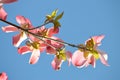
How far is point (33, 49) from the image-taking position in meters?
0.76

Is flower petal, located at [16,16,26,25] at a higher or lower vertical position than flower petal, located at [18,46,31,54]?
higher

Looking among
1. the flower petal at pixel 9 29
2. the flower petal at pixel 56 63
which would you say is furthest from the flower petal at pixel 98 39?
the flower petal at pixel 9 29

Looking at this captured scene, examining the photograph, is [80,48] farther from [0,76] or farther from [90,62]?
[0,76]

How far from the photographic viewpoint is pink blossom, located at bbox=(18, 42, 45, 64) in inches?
29.5

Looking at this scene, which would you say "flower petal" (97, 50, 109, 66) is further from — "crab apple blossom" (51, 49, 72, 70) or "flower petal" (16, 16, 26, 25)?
"flower petal" (16, 16, 26, 25)

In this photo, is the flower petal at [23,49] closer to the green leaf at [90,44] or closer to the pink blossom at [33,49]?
the pink blossom at [33,49]

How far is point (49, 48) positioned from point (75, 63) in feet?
0.26

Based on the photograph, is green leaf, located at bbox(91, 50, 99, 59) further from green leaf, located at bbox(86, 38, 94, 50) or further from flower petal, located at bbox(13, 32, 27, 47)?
flower petal, located at bbox(13, 32, 27, 47)

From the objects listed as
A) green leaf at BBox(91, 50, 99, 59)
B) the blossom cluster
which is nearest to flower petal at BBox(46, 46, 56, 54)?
the blossom cluster

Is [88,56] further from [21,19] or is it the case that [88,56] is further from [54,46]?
[21,19]

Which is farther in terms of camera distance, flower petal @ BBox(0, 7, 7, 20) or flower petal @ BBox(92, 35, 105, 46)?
flower petal @ BBox(92, 35, 105, 46)

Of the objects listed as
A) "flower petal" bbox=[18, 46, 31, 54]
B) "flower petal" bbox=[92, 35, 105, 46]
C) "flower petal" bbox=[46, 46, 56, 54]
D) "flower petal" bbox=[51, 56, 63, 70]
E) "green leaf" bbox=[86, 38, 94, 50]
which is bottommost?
"flower petal" bbox=[51, 56, 63, 70]

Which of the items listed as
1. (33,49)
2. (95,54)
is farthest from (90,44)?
(33,49)

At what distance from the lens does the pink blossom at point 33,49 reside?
2.46 ft
